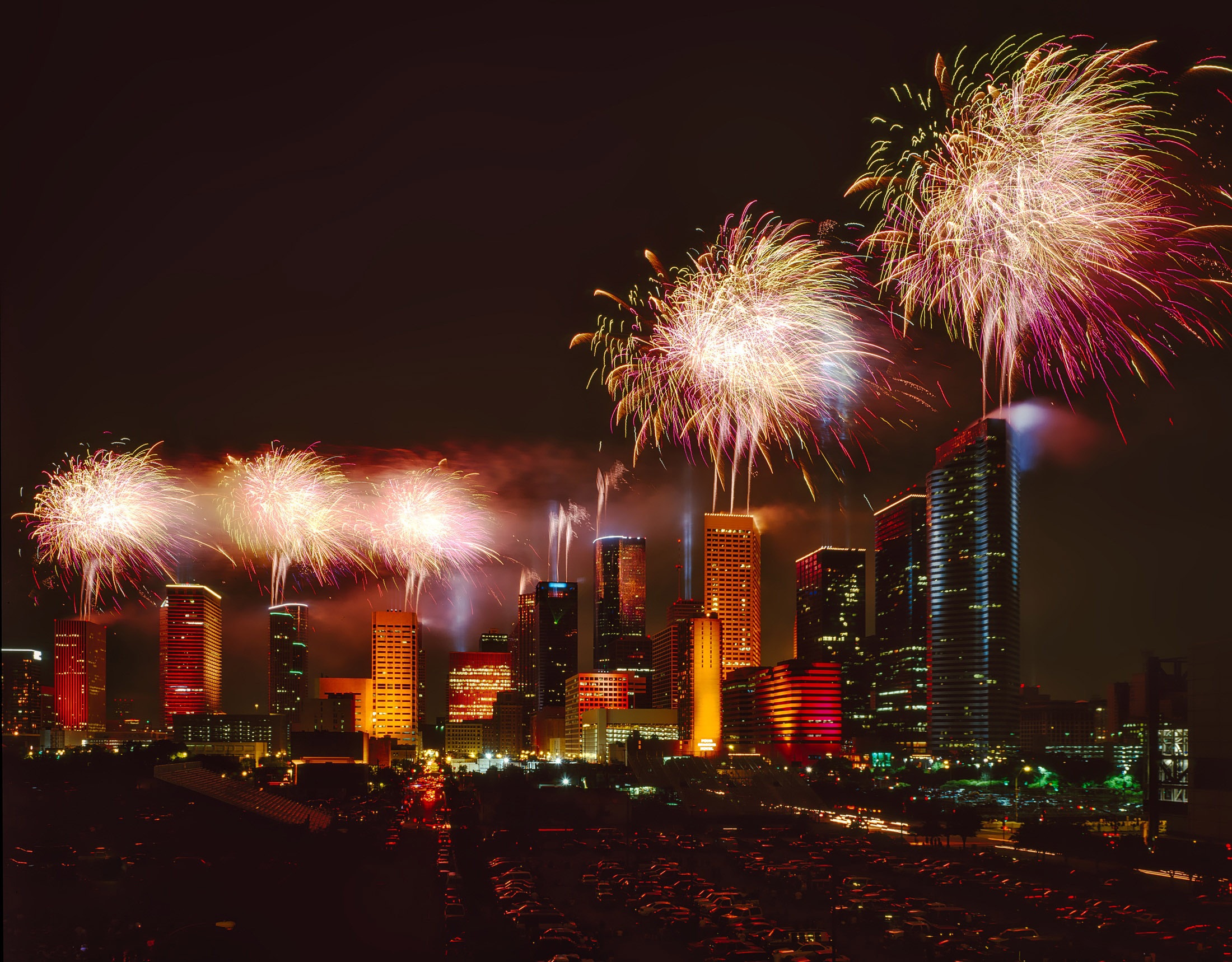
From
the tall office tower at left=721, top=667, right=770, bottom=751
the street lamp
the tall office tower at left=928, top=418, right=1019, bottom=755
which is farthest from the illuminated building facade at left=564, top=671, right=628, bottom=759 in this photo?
the street lamp

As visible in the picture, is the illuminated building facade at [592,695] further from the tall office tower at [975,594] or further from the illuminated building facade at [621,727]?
the tall office tower at [975,594]

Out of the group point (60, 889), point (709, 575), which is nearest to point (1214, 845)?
point (60, 889)

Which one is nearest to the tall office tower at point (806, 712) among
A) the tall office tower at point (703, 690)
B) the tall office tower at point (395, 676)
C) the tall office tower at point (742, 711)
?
the tall office tower at point (742, 711)

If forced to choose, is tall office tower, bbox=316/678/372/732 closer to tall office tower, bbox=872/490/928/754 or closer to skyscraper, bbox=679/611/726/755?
skyscraper, bbox=679/611/726/755

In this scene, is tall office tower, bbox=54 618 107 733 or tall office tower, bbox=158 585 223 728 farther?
tall office tower, bbox=158 585 223 728

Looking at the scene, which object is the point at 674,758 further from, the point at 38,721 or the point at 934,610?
the point at 934,610

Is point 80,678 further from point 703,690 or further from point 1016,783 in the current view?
point 703,690

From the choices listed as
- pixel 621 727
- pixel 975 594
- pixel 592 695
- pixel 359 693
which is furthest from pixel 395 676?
pixel 975 594
